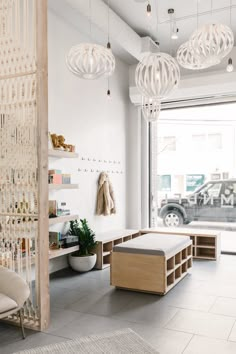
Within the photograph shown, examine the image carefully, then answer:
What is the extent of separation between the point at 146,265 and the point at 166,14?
384 centimetres

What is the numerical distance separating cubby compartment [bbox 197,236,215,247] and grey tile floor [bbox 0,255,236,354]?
3.97 feet

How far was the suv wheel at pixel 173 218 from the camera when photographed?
7.29 metres

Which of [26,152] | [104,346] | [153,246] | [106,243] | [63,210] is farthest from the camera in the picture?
[106,243]

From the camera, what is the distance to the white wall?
16.6 feet

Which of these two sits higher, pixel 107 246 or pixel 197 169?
pixel 197 169

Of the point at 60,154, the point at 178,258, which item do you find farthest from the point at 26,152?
the point at 178,258

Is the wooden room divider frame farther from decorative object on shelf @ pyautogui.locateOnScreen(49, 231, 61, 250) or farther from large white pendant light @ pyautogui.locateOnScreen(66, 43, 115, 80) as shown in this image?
decorative object on shelf @ pyautogui.locateOnScreen(49, 231, 61, 250)

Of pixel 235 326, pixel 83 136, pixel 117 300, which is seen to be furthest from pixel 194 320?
pixel 83 136

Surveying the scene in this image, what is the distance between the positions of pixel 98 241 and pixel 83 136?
174cm

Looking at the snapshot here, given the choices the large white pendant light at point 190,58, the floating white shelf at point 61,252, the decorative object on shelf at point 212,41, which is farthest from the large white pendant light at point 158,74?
the floating white shelf at point 61,252

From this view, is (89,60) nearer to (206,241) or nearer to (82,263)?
(82,263)

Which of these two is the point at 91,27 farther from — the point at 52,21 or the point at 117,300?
the point at 117,300

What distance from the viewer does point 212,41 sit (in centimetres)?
308

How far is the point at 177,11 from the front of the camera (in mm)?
5273
